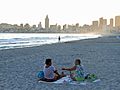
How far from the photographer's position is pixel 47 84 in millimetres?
13797

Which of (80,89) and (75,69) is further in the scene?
(75,69)

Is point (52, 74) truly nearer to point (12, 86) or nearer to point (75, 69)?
point (75, 69)

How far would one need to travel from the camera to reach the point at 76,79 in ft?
46.8

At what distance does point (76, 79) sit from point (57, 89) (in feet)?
6.11

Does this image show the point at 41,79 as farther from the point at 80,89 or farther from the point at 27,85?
the point at 80,89

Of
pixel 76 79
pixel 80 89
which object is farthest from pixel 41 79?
pixel 80 89

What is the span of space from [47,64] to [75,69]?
4.01ft

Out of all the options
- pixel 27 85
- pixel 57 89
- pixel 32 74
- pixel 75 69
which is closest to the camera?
pixel 57 89

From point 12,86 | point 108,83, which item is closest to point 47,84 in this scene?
point 12,86

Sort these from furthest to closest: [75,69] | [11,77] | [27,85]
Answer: [11,77] → [75,69] → [27,85]

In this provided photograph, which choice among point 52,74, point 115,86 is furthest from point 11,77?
point 115,86

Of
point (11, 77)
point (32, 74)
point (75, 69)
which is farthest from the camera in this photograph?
point (32, 74)

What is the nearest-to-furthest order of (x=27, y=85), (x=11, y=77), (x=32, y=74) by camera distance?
1. (x=27, y=85)
2. (x=11, y=77)
3. (x=32, y=74)

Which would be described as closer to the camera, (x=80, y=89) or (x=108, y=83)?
(x=80, y=89)
